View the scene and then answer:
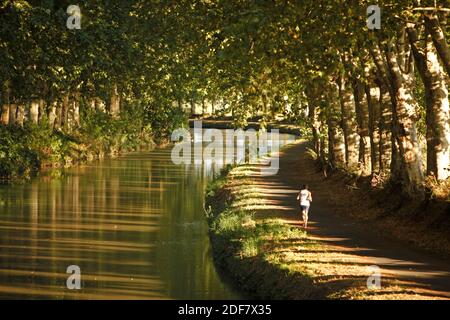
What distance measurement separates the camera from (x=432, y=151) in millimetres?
28562

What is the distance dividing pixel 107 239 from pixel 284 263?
1081 cm

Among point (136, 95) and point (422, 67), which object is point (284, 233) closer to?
point (422, 67)

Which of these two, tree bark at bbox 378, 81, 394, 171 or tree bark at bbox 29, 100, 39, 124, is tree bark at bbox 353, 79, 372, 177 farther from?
tree bark at bbox 29, 100, 39, 124

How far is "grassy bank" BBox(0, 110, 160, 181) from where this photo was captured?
49.6m

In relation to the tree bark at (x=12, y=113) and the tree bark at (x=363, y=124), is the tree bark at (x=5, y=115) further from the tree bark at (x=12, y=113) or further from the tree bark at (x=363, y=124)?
the tree bark at (x=363, y=124)

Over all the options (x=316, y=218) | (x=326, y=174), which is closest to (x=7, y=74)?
(x=316, y=218)

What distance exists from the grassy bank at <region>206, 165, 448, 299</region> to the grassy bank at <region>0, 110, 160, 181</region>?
17722mm

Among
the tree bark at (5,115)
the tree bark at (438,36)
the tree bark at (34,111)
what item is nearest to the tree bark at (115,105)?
the tree bark at (34,111)

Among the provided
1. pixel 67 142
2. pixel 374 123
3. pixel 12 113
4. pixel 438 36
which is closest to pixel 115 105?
pixel 67 142

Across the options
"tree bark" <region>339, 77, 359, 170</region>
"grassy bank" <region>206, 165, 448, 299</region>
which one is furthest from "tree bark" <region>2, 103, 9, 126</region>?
"grassy bank" <region>206, 165, 448, 299</region>
